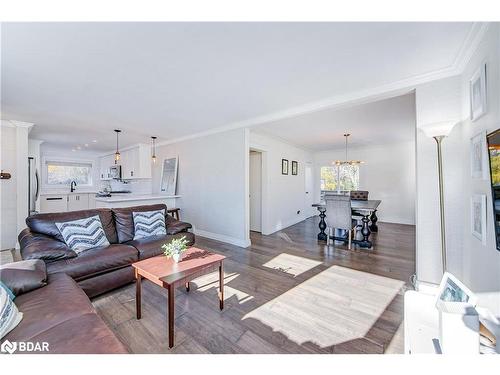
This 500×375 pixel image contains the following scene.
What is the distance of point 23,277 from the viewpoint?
153cm

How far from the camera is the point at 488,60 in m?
1.49

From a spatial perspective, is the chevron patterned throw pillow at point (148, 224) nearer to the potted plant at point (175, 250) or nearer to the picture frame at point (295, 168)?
the potted plant at point (175, 250)

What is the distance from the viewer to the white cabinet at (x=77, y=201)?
650cm

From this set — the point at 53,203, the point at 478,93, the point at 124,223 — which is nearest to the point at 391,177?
the point at 478,93

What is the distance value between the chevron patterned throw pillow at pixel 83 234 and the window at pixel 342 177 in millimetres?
6761

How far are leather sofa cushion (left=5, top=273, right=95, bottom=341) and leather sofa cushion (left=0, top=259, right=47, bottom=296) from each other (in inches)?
1.8

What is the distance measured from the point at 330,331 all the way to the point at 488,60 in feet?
7.95

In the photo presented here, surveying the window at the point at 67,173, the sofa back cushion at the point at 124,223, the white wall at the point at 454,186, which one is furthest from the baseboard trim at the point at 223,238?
the window at the point at 67,173

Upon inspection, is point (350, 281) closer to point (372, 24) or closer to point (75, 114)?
point (372, 24)

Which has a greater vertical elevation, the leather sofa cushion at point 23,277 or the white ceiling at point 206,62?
the white ceiling at point 206,62

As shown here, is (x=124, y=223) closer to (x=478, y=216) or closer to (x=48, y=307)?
(x=48, y=307)

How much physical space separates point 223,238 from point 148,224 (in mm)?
1776

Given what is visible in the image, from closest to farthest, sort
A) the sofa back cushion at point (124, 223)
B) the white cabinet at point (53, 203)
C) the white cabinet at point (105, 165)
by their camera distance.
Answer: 1. the sofa back cushion at point (124, 223)
2. the white cabinet at point (53, 203)
3. the white cabinet at point (105, 165)

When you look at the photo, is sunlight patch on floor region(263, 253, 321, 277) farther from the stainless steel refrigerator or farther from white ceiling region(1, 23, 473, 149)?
the stainless steel refrigerator
